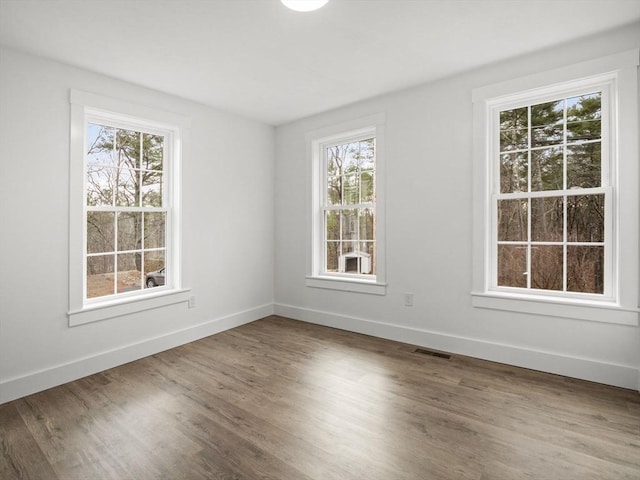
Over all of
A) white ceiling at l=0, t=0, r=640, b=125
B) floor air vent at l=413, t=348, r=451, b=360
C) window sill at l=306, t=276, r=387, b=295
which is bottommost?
floor air vent at l=413, t=348, r=451, b=360

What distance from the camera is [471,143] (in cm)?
318

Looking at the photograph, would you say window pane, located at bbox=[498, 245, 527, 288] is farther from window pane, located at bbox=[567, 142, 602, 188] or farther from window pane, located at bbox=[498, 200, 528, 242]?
window pane, located at bbox=[567, 142, 602, 188]

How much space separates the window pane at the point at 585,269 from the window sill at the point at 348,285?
1679 millimetres

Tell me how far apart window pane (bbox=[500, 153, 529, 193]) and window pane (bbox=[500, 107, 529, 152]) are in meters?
0.08

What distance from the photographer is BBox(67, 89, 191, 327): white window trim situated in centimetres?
288

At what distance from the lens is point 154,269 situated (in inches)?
142

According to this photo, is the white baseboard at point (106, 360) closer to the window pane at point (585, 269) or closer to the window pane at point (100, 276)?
the window pane at point (100, 276)

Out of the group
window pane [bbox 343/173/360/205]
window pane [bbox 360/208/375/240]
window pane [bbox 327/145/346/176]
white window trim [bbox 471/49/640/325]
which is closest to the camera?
white window trim [bbox 471/49/640/325]

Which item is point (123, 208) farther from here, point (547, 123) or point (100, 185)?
point (547, 123)

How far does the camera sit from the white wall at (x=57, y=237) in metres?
2.55

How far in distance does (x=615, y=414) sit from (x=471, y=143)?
2.32 m

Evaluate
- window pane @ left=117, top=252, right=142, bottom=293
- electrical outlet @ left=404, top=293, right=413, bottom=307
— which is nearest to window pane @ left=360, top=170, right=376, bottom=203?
electrical outlet @ left=404, top=293, right=413, bottom=307

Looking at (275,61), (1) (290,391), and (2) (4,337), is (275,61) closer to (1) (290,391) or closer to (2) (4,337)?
(1) (290,391)

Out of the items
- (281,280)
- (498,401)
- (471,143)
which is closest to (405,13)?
(471,143)
